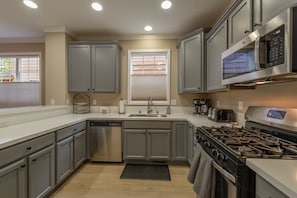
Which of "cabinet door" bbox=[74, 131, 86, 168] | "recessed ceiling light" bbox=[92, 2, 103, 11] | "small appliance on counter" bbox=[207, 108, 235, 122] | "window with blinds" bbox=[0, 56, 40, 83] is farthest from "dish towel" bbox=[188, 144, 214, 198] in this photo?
"window with blinds" bbox=[0, 56, 40, 83]

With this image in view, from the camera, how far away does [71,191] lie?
2.75 metres

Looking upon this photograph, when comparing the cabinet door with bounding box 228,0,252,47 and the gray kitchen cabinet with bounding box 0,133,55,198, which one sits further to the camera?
the cabinet door with bounding box 228,0,252,47

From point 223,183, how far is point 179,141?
225cm

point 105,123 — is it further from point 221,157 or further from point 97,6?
point 221,157

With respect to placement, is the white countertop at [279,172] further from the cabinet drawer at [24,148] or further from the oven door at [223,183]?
the cabinet drawer at [24,148]

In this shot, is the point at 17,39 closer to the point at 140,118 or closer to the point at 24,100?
the point at 24,100

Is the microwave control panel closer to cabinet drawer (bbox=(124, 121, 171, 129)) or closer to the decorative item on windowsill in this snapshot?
cabinet drawer (bbox=(124, 121, 171, 129))

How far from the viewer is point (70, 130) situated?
3.08 metres

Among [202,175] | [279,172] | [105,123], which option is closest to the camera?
[279,172]

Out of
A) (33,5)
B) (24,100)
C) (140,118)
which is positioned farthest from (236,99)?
(24,100)

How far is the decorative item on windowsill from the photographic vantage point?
14.5 feet

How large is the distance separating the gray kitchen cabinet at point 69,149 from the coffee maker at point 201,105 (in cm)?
217

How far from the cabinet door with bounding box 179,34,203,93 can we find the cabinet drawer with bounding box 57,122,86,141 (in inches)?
76.2

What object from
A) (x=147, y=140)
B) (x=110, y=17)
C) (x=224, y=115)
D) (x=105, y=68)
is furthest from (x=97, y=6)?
(x=224, y=115)
